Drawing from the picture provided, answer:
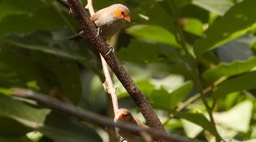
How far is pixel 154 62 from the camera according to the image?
67.3 inches

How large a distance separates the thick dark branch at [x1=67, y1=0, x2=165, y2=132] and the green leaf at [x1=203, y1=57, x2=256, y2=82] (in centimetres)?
78

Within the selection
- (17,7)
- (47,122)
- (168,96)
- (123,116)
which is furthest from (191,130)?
(123,116)

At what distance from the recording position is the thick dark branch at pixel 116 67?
2.63ft

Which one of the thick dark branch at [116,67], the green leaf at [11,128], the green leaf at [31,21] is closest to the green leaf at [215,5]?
the green leaf at [31,21]

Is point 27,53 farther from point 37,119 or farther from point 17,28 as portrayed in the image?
point 37,119

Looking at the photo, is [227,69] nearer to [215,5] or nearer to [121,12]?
[215,5]

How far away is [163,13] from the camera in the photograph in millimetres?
1544

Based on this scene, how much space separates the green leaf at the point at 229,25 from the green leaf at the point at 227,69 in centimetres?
6

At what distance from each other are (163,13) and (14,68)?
0.48 metres

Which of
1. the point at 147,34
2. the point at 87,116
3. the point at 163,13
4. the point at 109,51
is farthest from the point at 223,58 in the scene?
the point at 87,116

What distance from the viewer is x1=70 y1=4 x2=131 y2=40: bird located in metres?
1.14

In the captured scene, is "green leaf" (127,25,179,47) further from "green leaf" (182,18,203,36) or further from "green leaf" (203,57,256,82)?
"green leaf" (203,57,256,82)

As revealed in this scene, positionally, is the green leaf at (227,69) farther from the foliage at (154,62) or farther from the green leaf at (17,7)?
the green leaf at (17,7)

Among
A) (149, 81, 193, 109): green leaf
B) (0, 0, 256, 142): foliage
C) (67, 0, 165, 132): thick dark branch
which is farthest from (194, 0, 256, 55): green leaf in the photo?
(67, 0, 165, 132): thick dark branch
